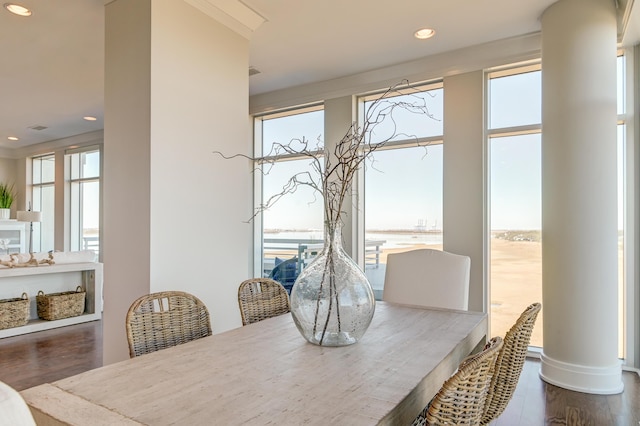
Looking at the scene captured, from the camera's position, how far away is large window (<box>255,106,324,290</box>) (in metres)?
5.46

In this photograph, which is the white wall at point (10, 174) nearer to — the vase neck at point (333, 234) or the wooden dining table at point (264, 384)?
the wooden dining table at point (264, 384)

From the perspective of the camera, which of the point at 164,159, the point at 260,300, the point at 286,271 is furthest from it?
the point at 286,271

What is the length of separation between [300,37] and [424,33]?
109cm

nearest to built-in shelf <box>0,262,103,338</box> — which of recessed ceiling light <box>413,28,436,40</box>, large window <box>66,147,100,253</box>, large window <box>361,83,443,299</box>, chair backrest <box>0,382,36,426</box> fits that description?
large window <box>66,147,100,253</box>

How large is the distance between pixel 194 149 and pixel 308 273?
1.61 meters

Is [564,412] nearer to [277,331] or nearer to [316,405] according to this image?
[277,331]

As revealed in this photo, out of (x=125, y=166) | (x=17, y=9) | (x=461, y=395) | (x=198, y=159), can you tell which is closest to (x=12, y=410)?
(x=461, y=395)

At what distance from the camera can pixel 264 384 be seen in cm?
126

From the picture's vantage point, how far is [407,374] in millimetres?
1347

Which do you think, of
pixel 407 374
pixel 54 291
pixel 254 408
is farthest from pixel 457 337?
pixel 54 291

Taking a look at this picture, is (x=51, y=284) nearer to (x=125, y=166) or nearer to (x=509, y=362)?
(x=125, y=166)

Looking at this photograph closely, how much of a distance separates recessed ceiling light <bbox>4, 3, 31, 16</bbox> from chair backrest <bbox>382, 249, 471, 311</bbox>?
328 cm

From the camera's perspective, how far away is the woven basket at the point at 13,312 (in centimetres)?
445

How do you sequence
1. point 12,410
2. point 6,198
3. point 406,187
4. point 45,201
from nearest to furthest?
point 12,410, point 406,187, point 6,198, point 45,201
